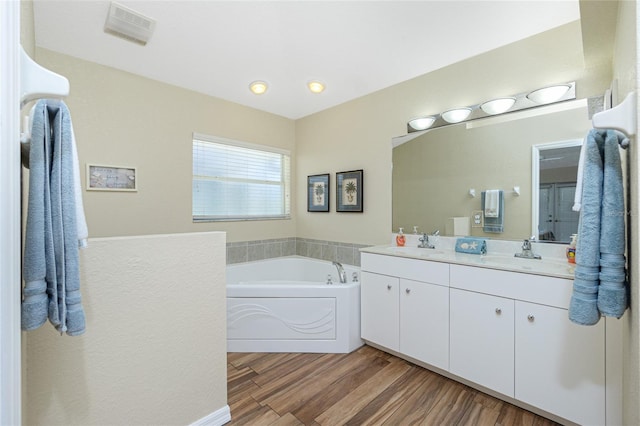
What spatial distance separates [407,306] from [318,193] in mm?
1867

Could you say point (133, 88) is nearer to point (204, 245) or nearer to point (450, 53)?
point (204, 245)

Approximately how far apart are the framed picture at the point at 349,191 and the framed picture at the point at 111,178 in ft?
6.74

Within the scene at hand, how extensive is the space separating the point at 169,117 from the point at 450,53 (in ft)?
8.54

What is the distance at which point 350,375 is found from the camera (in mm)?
2225

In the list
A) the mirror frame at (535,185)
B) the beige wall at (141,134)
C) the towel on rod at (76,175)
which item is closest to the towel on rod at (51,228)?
the towel on rod at (76,175)

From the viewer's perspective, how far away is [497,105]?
92.3 inches

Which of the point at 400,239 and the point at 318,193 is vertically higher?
the point at 318,193

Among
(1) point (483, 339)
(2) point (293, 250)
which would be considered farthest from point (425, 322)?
(2) point (293, 250)

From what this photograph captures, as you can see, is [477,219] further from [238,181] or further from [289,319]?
[238,181]

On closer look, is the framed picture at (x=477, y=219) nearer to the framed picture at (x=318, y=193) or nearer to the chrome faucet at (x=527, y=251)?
the chrome faucet at (x=527, y=251)

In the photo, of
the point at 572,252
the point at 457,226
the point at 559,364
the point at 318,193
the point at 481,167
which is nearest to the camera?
the point at 559,364

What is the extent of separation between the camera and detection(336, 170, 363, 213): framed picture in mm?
3326

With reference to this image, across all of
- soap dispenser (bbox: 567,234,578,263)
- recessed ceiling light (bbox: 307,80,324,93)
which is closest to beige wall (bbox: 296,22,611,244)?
recessed ceiling light (bbox: 307,80,324,93)

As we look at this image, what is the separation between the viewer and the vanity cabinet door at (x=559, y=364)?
1.57 meters
